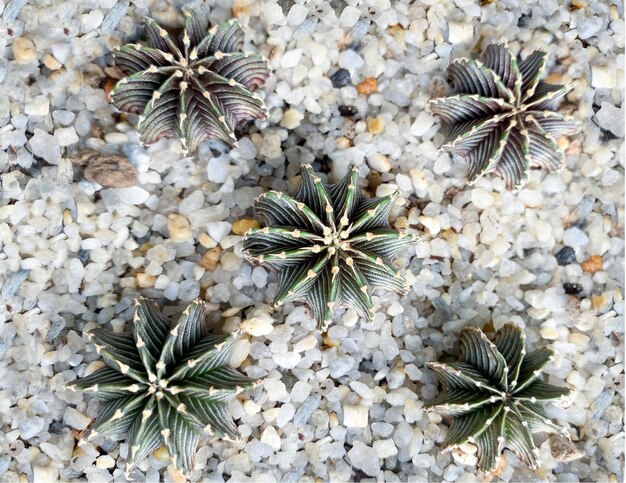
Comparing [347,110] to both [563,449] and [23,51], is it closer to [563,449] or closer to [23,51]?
[23,51]

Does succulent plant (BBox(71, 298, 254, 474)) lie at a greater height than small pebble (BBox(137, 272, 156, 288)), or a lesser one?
lesser

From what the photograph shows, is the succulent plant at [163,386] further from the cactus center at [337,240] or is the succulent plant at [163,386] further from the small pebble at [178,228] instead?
the cactus center at [337,240]

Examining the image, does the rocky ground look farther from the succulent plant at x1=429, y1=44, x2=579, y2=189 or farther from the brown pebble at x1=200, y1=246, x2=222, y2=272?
the succulent plant at x1=429, y1=44, x2=579, y2=189

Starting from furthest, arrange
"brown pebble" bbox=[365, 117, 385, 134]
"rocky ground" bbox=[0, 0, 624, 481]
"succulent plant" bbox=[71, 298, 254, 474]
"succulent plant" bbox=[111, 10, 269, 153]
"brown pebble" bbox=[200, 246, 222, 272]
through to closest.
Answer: "brown pebble" bbox=[365, 117, 385, 134]
"brown pebble" bbox=[200, 246, 222, 272]
"rocky ground" bbox=[0, 0, 624, 481]
"succulent plant" bbox=[111, 10, 269, 153]
"succulent plant" bbox=[71, 298, 254, 474]

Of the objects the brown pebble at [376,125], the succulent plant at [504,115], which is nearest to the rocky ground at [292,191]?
the brown pebble at [376,125]

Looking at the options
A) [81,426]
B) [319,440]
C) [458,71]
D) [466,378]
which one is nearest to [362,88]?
[458,71]

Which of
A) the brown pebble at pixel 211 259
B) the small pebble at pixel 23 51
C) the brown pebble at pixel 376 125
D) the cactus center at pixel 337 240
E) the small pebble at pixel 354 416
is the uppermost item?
the brown pebble at pixel 376 125

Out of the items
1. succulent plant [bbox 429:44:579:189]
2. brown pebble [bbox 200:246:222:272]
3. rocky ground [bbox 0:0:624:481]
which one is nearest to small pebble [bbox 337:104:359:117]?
rocky ground [bbox 0:0:624:481]
